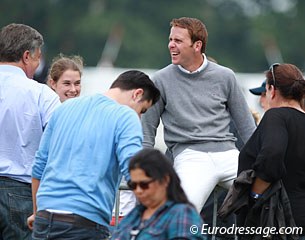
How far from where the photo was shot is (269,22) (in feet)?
193

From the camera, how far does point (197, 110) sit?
7859 mm

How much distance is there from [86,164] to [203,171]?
5.61 ft

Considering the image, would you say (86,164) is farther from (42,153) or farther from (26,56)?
(26,56)

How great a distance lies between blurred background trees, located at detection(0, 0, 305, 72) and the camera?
54562 millimetres

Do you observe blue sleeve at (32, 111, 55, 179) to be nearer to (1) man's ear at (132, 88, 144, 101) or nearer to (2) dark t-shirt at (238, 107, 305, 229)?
(1) man's ear at (132, 88, 144, 101)

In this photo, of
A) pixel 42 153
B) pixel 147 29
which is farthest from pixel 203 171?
pixel 147 29

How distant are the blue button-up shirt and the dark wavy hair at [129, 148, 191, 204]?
149 cm

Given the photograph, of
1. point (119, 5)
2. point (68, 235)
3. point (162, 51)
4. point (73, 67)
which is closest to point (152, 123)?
point (73, 67)

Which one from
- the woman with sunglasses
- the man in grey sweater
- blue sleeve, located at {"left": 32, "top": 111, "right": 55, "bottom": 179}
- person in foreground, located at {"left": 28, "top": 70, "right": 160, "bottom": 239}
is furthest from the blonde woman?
person in foreground, located at {"left": 28, "top": 70, "right": 160, "bottom": 239}

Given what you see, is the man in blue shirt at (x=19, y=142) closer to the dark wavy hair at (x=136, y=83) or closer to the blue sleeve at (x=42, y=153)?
the blue sleeve at (x=42, y=153)

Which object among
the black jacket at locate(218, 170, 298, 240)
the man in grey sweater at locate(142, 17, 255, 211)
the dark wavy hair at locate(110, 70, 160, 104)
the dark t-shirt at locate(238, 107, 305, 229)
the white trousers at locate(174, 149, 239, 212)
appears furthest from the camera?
the man in grey sweater at locate(142, 17, 255, 211)

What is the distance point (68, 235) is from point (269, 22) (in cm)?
5351

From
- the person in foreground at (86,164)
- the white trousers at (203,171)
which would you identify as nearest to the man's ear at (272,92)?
the white trousers at (203,171)

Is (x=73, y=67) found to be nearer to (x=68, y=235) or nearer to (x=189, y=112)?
→ (x=189, y=112)
